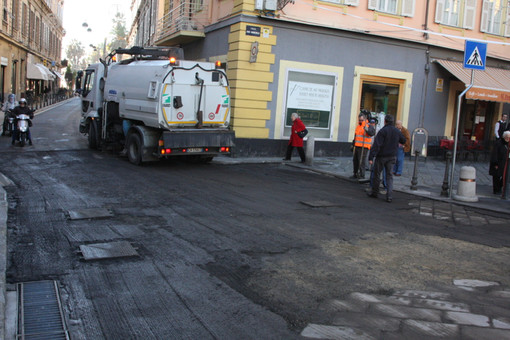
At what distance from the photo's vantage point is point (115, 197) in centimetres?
858

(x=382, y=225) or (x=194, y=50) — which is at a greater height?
(x=194, y=50)

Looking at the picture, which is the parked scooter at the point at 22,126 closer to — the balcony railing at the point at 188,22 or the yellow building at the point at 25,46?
the balcony railing at the point at 188,22

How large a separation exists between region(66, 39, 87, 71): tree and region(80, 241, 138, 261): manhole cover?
140m

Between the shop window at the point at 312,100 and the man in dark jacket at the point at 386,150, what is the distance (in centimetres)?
671

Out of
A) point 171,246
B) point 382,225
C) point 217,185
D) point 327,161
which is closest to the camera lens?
point 171,246

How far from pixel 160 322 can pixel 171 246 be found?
80.8 inches

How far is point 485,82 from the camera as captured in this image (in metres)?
17.8

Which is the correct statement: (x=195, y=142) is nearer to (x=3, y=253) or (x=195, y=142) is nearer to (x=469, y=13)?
(x=3, y=253)

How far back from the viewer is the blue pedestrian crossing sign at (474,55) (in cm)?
1026

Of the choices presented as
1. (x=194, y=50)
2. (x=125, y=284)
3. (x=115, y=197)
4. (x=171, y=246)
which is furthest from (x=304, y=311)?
(x=194, y=50)

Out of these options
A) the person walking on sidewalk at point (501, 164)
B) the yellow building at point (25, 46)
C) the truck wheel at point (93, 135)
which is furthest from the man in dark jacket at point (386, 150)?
the yellow building at point (25, 46)

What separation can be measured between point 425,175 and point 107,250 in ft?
36.3

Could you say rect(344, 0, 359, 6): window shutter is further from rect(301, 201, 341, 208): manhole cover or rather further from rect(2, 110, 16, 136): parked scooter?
rect(2, 110, 16, 136): parked scooter

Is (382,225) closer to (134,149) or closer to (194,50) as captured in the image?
(134,149)
